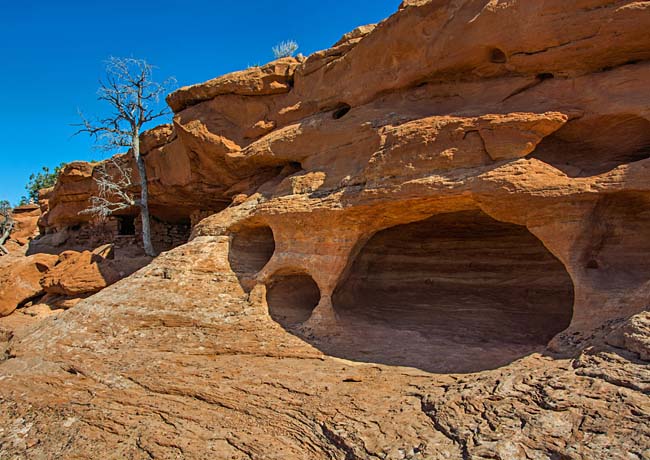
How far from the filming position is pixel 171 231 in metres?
15.2

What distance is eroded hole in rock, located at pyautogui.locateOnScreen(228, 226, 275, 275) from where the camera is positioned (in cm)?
780

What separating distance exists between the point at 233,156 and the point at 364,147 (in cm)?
364

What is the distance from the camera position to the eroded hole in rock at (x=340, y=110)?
26.2 feet

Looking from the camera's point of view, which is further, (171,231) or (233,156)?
(171,231)

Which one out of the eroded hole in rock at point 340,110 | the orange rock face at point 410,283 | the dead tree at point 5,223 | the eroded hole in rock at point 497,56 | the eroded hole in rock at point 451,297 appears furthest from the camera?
the dead tree at point 5,223

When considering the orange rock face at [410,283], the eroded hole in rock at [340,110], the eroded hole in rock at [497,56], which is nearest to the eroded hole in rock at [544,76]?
the orange rock face at [410,283]

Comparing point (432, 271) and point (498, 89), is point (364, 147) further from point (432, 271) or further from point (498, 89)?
point (432, 271)

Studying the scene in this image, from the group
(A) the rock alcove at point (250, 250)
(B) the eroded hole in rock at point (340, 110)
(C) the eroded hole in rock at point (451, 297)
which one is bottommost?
(C) the eroded hole in rock at point (451, 297)

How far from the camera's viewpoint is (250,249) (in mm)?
8266

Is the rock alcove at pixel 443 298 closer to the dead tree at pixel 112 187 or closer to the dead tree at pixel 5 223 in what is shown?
the dead tree at pixel 112 187

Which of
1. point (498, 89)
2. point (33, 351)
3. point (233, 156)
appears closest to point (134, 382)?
point (33, 351)

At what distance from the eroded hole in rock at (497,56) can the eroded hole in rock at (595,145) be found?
1.36 meters

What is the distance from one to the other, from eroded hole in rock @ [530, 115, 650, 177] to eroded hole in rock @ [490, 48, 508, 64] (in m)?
1.36

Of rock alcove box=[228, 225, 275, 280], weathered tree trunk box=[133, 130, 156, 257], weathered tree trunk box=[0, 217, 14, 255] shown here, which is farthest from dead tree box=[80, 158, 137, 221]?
weathered tree trunk box=[0, 217, 14, 255]
